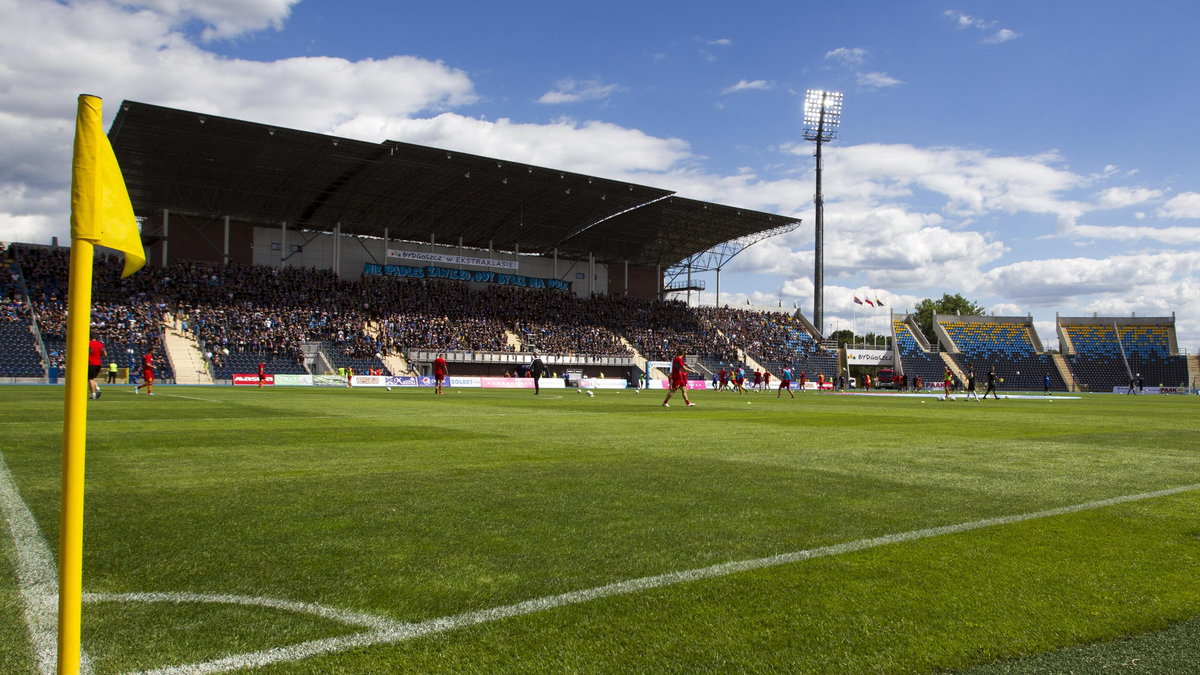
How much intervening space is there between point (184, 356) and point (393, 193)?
57.5 ft

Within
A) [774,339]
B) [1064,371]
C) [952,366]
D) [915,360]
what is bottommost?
[1064,371]

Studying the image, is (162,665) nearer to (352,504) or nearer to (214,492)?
(352,504)

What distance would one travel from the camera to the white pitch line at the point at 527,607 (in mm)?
3156

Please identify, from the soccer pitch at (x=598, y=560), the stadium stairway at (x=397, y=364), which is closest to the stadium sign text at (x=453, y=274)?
the stadium stairway at (x=397, y=364)

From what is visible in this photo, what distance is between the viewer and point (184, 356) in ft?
147

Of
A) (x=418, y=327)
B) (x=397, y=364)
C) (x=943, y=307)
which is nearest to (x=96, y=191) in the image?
(x=397, y=364)

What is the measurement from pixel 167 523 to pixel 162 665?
2928mm

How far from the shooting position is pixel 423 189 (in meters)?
54.7

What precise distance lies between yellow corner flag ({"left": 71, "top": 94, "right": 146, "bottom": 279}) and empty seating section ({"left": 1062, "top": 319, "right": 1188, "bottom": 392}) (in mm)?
82086

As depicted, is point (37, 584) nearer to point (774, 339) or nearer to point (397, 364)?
point (397, 364)

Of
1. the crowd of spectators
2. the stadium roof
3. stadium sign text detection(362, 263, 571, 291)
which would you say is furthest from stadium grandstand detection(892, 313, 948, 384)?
stadium sign text detection(362, 263, 571, 291)

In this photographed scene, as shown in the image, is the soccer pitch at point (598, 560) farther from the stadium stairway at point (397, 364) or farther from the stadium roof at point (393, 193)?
the stadium stairway at point (397, 364)

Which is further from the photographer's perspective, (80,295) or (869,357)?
(869,357)

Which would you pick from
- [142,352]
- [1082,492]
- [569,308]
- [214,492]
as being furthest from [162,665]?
[569,308]
